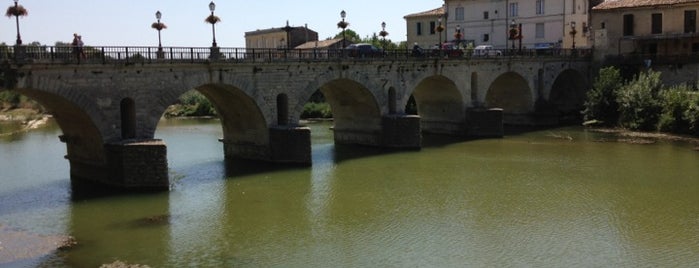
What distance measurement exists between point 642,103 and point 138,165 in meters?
35.9

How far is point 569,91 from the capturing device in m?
62.1

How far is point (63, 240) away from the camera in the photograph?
2341 centimetres

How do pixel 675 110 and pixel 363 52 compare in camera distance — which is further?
pixel 675 110

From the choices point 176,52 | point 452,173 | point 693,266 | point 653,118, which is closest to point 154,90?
point 176,52

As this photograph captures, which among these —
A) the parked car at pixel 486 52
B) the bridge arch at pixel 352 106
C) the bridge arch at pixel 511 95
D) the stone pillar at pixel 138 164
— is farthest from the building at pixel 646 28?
the stone pillar at pixel 138 164

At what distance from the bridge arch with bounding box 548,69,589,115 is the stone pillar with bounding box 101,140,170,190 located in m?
39.0

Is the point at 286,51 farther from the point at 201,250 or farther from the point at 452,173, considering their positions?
the point at 201,250

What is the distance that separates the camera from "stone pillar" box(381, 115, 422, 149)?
144ft

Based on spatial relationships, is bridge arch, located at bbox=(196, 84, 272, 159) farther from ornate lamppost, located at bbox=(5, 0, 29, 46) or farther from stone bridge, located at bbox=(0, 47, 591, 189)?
ornate lamppost, located at bbox=(5, 0, 29, 46)

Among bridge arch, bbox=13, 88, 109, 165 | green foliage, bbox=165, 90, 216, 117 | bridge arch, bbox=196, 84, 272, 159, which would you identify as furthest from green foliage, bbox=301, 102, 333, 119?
bridge arch, bbox=13, 88, 109, 165

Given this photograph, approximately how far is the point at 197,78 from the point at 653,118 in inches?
1279

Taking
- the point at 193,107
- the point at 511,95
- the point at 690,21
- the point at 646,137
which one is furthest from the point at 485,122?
the point at 193,107

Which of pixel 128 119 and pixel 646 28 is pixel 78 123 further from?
pixel 646 28

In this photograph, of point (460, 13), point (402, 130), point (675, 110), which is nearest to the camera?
point (402, 130)
